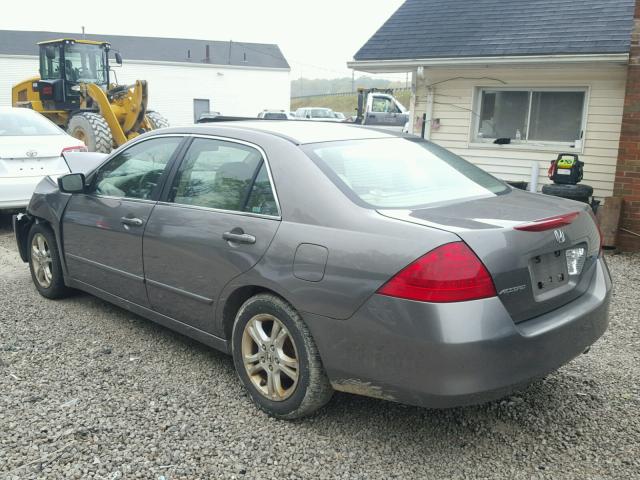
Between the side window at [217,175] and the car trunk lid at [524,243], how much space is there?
95 cm

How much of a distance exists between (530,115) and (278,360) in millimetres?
8448

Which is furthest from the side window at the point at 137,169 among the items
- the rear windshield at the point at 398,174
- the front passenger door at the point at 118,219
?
the rear windshield at the point at 398,174

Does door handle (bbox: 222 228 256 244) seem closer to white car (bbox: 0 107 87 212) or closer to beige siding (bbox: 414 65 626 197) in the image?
white car (bbox: 0 107 87 212)

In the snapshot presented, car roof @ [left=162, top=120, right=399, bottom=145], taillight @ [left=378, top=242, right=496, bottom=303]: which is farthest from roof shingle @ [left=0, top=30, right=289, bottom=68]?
taillight @ [left=378, top=242, right=496, bottom=303]

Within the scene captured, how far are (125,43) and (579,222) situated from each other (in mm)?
42230

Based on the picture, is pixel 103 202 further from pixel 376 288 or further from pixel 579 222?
pixel 579 222

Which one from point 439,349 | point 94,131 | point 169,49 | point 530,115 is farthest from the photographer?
point 169,49

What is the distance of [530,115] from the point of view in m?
10.2

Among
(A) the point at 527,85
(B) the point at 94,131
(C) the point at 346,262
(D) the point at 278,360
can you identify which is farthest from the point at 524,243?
(B) the point at 94,131

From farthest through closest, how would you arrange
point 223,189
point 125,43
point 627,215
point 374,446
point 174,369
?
1. point 125,43
2. point 627,215
3. point 174,369
4. point 223,189
5. point 374,446

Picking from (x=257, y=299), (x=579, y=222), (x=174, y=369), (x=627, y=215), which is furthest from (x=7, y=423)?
(x=627, y=215)

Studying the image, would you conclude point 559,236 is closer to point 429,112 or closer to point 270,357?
point 270,357

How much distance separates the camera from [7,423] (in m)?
3.19

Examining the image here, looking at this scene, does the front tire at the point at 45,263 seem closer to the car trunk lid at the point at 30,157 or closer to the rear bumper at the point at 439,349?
the car trunk lid at the point at 30,157
